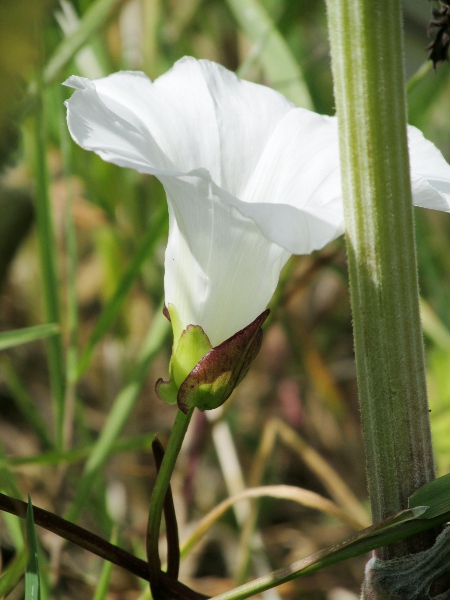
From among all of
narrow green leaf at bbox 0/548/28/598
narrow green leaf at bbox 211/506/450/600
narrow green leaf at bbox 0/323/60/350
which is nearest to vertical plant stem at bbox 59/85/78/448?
narrow green leaf at bbox 0/323/60/350

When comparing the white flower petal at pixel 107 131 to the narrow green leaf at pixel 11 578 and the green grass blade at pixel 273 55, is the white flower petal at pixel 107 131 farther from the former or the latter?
the green grass blade at pixel 273 55

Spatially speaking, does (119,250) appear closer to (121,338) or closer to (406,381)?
(121,338)

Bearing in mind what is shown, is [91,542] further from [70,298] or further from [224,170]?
[70,298]

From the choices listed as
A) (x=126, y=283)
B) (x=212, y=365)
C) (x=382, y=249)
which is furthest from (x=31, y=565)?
(x=126, y=283)

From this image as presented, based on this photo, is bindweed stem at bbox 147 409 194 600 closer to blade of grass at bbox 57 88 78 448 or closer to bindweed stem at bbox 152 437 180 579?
bindweed stem at bbox 152 437 180 579

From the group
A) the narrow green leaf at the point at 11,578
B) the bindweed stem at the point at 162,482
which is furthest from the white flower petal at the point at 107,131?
the narrow green leaf at the point at 11,578

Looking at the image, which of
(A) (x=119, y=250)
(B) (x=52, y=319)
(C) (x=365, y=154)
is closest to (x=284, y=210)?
(C) (x=365, y=154)
